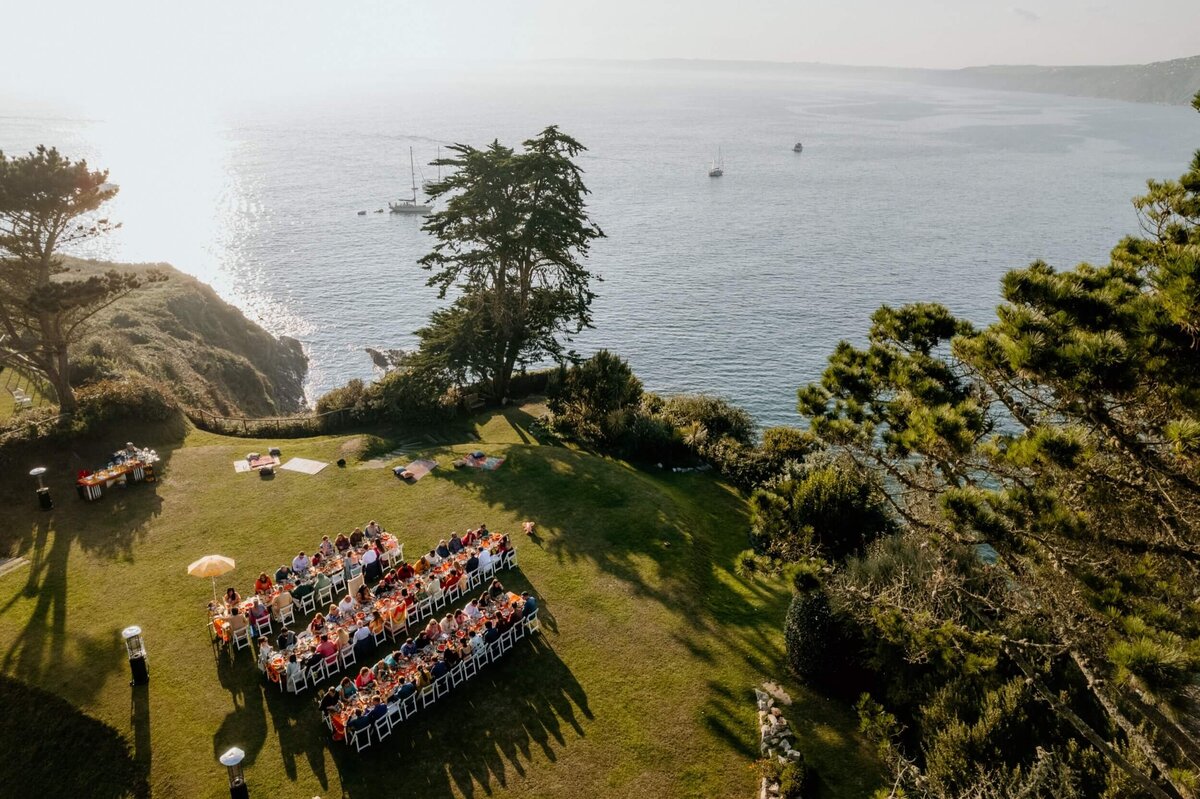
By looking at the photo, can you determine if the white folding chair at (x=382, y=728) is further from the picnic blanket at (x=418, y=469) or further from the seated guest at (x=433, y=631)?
the picnic blanket at (x=418, y=469)

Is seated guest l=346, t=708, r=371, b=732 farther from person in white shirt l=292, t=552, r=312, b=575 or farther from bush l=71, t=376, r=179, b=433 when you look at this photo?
bush l=71, t=376, r=179, b=433

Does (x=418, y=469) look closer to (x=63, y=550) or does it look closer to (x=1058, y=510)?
(x=63, y=550)

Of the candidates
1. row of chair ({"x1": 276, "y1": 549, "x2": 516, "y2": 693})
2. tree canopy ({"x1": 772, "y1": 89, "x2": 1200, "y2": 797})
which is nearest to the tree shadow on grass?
row of chair ({"x1": 276, "y1": 549, "x2": 516, "y2": 693})

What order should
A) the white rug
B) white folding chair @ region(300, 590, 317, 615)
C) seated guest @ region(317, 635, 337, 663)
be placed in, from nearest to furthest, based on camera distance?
seated guest @ region(317, 635, 337, 663)
white folding chair @ region(300, 590, 317, 615)
the white rug

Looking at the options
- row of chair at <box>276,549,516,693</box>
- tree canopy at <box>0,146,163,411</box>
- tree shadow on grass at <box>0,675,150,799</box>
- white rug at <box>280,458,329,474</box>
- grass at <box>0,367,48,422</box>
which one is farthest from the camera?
grass at <box>0,367,48,422</box>

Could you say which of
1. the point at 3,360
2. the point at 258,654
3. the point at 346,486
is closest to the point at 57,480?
the point at 3,360

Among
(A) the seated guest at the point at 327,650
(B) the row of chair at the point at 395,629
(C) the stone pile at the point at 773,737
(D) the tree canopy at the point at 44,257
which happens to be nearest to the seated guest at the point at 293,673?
(B) the row of chair at the point at 395,629

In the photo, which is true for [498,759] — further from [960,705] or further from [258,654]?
[960,705]

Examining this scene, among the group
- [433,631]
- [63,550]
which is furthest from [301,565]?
[63,550]
